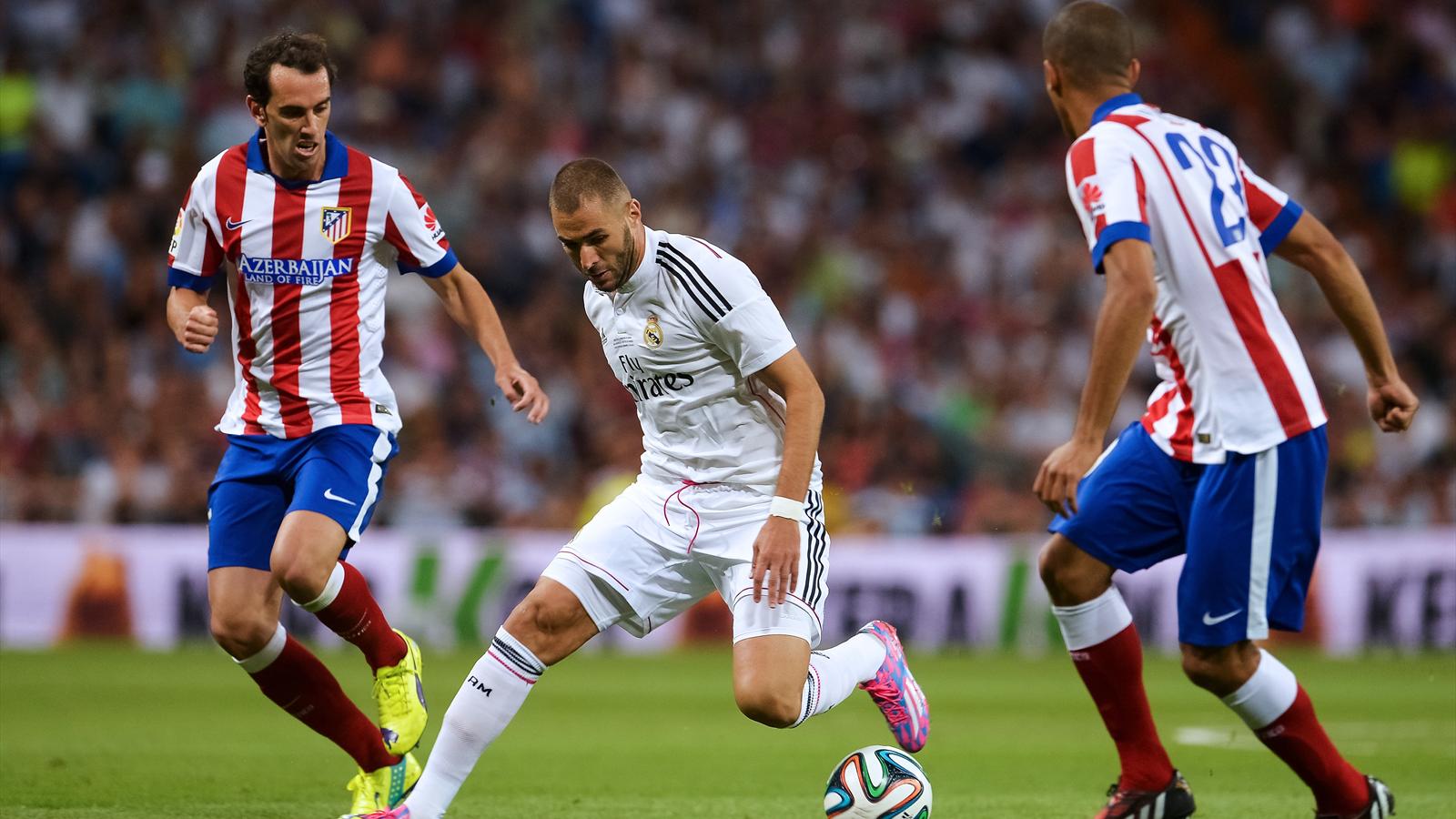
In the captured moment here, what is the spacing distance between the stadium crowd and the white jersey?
9242mm

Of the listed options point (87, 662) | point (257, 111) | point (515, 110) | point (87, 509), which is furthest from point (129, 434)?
point (257, 111)

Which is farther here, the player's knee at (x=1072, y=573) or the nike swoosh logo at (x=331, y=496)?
the nike swoosh logo at (x=331, y=496)

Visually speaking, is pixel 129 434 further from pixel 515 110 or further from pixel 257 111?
pixel 257 111

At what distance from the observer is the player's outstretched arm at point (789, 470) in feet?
17.6

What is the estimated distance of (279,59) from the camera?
5969 mm

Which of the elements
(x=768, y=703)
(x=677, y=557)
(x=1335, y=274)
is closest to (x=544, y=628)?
(x=677, y=557)

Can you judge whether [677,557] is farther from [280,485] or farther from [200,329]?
[200,329]

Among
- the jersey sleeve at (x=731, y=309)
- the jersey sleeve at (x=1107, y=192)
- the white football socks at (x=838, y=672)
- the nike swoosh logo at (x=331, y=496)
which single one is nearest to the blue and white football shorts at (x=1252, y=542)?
the jersey sleeve at (x=1107, y=192)

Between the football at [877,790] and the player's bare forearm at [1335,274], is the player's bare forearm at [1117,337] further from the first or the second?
the football at [877,790]

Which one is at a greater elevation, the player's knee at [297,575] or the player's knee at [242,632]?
the player's knee at [297,575]

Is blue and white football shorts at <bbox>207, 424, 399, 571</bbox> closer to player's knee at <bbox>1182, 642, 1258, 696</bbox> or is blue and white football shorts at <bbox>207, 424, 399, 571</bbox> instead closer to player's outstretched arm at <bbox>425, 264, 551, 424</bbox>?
player's outstretched arm at <bbox>425, 264, 551, 424</bbox>

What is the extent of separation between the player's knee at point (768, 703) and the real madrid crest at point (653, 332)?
111 centimetres

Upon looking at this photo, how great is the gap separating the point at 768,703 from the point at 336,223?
2.33m

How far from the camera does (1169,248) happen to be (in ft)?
17.0
